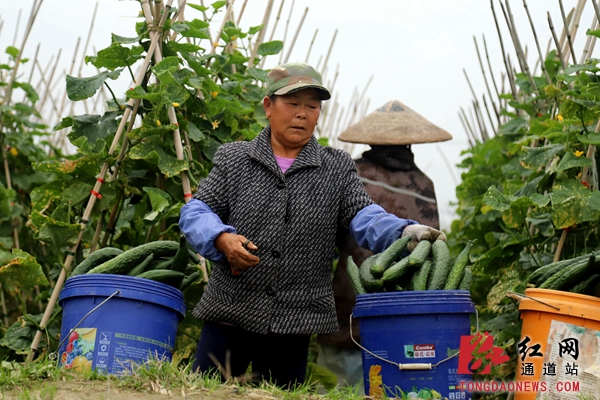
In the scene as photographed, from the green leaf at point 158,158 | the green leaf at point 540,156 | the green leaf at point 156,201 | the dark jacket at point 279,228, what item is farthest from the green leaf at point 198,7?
the green leaf at point 540,156

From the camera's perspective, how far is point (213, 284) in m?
3.18

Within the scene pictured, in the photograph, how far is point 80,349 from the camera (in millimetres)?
3039

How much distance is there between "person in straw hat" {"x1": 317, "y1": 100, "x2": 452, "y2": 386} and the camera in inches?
187

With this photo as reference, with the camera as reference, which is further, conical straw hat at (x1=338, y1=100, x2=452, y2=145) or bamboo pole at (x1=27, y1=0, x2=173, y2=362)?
conical straw hat at (x1=338, y1=100, x2=452, y2=145)

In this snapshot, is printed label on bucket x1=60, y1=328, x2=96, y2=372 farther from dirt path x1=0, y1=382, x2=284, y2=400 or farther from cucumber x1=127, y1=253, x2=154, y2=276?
cucumber x1=127, y1=253, x2=154, y2=276

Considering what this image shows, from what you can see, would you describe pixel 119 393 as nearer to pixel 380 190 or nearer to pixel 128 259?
pixel 128 259

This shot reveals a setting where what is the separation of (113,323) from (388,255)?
1.12 meters

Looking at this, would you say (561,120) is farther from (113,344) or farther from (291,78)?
(113,344)

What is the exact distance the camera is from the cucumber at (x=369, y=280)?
10.1ft

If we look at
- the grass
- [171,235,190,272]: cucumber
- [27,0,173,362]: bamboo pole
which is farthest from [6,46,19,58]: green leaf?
the grass

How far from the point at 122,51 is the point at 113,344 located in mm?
1704

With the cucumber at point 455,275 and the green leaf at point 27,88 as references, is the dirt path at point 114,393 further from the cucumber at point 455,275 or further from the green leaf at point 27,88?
the green leaf at point 27,88

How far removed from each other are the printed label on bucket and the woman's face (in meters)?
1.11

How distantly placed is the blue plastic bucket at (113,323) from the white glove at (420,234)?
1.02m
